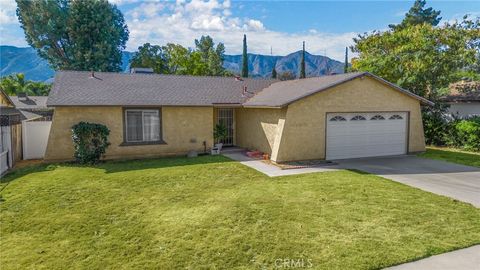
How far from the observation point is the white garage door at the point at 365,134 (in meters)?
14.9

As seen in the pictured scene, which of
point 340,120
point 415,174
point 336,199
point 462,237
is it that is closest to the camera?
point 462,237

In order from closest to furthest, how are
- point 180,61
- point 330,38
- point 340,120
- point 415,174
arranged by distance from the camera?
point 415,174, point 340,120, point 330,38, point 180,61

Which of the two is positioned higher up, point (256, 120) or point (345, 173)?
point (256, 120)

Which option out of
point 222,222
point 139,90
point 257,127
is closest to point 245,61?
point 257,127

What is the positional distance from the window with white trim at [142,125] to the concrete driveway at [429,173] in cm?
890

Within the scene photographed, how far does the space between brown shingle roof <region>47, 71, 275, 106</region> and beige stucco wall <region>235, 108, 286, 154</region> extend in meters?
1.17

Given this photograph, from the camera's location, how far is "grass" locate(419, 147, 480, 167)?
1441 centimetres

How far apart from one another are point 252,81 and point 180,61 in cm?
1946

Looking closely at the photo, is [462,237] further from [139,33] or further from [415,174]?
[139,33]

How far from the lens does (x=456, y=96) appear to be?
861 inches

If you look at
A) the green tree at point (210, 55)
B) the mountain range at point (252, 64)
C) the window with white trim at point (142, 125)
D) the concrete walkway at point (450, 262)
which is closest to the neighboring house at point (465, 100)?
the concrete walkway at point (450, 262)

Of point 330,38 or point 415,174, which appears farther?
point 330,38

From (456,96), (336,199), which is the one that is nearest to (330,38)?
(456,96)

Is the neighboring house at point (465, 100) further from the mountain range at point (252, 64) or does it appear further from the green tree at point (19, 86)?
the mountain range at point (252, 64)
